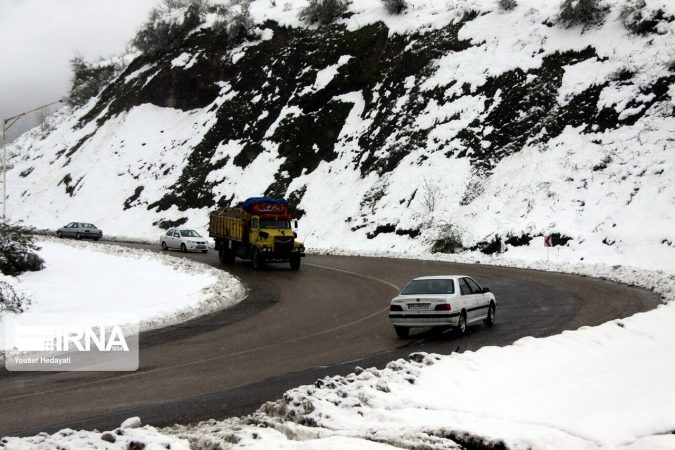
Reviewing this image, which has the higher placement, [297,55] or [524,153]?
[297,55]

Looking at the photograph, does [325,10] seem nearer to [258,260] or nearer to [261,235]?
[261,235]

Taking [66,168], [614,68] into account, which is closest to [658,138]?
[614,68]

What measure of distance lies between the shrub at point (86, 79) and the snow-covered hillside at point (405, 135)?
17.3 m

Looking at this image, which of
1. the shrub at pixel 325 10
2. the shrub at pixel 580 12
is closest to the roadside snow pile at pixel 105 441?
the shrub at pixel 580 12

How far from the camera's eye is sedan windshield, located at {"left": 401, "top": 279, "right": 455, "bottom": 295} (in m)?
13.6

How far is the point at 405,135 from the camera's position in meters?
43.9

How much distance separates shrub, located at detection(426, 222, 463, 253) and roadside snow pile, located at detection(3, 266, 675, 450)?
23.5m

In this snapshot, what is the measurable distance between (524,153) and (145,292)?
25.5m

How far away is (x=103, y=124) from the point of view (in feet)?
234

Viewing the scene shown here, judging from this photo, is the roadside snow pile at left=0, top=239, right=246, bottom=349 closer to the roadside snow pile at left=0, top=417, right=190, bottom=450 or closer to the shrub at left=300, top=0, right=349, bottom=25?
the roadside snow pile at left=0, top=417, right=190, bottom=450

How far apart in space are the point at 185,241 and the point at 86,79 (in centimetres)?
6163

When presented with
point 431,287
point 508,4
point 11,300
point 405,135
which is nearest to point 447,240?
point 405,135

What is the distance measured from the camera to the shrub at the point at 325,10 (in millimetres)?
60844

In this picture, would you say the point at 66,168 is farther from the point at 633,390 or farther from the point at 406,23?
the point at 633,390
